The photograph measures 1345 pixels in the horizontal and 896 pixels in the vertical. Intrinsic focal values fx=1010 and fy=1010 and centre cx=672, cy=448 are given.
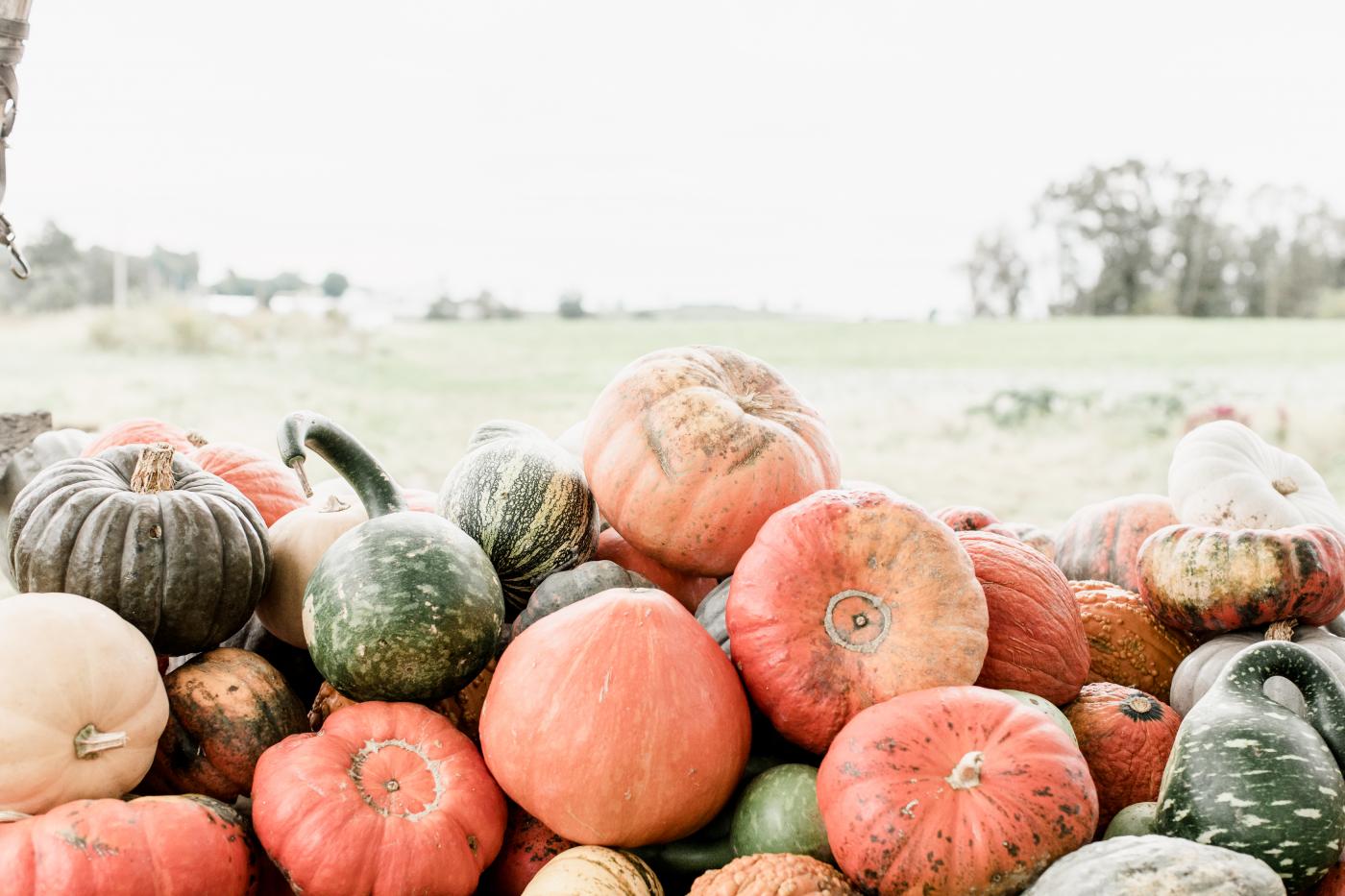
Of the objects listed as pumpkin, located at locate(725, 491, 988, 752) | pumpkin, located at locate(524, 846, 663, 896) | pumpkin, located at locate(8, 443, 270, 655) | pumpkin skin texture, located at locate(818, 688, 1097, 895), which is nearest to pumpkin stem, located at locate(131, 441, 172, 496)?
pumpkin, located at locate(8, 443, 270, 655)

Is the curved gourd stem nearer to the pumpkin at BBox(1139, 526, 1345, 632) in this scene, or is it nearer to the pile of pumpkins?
the pile of pumpkins

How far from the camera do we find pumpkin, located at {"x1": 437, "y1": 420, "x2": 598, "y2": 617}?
2.72 m

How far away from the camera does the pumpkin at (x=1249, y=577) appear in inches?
104

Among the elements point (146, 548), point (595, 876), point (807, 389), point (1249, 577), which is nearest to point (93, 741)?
point (146, 548)

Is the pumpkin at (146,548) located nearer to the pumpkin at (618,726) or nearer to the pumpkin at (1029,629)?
the pumpkin at (618,726)

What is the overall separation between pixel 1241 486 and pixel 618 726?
2263 millimetres

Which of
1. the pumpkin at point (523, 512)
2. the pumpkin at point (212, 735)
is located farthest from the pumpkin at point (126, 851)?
the pumpkin at point (523, 512)

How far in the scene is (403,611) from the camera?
2.27 meters

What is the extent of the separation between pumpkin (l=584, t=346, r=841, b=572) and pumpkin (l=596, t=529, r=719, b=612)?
127mm

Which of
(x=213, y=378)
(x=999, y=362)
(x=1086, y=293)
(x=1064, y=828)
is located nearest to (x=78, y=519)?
(x=1064, y=828)

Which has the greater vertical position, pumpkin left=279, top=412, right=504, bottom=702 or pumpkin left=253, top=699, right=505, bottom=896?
pumpkin left=279, top=412, right=504, bottom=702

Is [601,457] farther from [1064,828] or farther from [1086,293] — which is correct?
[1086,293]

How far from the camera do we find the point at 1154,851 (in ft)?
5.78

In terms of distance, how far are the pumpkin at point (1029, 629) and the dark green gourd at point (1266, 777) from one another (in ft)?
1.38
